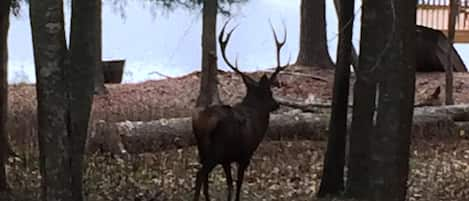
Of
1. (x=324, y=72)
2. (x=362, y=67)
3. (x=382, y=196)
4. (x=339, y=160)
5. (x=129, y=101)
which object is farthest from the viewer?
(x=324, y=72)

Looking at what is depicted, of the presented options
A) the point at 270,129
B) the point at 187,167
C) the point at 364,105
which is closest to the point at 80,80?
the point at 364,105

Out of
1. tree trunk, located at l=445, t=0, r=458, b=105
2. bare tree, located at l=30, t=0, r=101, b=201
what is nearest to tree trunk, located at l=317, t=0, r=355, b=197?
bare tree, located at l=30, t=0, r=101, b=201

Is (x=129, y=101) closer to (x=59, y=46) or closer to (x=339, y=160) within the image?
(x=339, y=160)

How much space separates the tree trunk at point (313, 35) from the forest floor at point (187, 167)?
2518 mm

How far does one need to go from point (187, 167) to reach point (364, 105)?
132 inches

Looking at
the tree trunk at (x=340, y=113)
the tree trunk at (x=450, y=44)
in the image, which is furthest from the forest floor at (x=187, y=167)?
the tree trunk at (x=450, y=44)

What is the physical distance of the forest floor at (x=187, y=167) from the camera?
31.0 feet

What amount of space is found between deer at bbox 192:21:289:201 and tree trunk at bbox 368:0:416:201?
70.0 inches

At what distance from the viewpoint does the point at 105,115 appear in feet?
48.2

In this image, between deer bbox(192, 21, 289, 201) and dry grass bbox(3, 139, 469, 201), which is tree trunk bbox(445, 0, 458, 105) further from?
deer bbox(192, 21, 289, 201)

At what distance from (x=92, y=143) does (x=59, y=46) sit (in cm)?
600

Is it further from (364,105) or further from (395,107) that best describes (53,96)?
(364,105)

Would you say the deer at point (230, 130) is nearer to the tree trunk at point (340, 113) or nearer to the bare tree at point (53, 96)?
the tree trunk at point (340, 113)

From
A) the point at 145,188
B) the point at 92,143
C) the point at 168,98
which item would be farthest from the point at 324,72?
the point at 145,188
